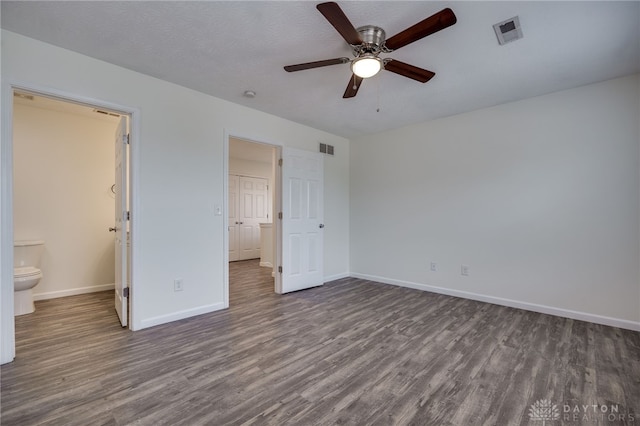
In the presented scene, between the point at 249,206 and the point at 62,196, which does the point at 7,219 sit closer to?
the point at 62,196

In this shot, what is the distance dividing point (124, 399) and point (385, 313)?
248 centimetres

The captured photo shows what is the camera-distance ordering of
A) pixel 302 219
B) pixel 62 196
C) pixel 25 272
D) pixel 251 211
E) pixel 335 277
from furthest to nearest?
pixel 251 211 → pixel 335 277 → pixel 302 219 → pixel 62 196 → pixel 25 272

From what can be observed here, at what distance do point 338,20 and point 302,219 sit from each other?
2922mm

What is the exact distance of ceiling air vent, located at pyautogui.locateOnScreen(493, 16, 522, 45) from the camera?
6.59 ft

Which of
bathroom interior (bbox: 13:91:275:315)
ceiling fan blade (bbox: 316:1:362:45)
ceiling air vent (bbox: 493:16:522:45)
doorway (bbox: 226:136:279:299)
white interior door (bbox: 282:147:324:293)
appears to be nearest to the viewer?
ceiling fan blade (bbox: 316:1:362:45)

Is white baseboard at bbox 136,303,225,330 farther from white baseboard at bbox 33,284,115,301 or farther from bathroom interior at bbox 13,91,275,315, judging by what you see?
white baseboard at bbox 33,284,115,301

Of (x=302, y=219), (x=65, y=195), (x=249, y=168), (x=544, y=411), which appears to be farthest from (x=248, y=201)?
(x=544, y=411)

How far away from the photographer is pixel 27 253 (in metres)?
3.32

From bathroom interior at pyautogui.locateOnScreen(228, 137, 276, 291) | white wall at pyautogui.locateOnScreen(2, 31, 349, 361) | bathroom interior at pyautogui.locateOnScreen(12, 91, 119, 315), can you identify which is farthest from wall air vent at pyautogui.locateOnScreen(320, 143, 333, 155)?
bathroom interior at pyautogui.locateOnScreen(12, 91, 119, 315)

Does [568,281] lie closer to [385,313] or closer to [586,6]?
[385,313]

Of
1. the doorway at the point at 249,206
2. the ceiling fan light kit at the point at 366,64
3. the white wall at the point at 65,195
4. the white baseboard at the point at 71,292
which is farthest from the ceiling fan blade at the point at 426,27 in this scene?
the white baseboard at the point at 71,292

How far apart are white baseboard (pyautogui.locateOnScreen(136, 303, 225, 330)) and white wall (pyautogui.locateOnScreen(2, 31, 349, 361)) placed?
0.4 inches

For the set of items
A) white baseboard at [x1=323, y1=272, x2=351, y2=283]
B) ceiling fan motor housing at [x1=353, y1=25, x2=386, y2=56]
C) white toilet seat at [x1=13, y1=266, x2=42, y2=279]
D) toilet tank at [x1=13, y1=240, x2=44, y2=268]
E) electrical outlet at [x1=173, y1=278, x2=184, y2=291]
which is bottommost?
white baseboard at [x1=323, y1=272, x2=351, y2=283]

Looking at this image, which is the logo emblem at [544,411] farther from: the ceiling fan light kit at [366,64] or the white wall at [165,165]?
the white wall at [165,165]
